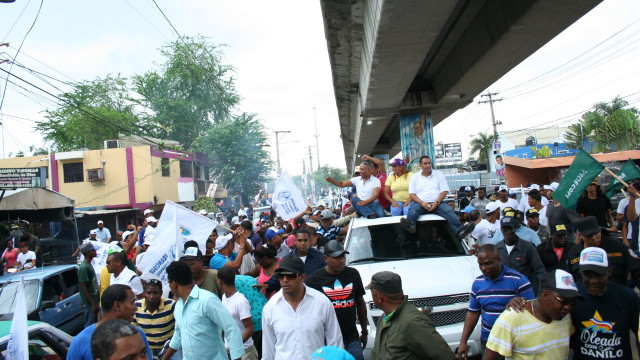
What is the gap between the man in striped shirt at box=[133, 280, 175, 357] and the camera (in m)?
5.04

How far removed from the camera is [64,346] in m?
4.27

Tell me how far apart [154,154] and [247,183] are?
1242 cm

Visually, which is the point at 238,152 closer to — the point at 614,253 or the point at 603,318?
the point at 614,253

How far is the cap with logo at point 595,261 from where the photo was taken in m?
3.40

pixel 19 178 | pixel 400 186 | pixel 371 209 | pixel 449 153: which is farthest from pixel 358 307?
pixel 449 153

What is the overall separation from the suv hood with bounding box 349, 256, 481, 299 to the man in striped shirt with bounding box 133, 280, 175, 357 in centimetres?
223

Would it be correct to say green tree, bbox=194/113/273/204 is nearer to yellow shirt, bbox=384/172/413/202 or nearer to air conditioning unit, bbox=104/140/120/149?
air conditioning unit, bbox=104/140/120/149

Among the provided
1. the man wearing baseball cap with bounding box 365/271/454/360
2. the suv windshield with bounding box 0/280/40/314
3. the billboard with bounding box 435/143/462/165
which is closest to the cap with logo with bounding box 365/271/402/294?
the man wearing baseball cap with bounding box 365/271/454/360

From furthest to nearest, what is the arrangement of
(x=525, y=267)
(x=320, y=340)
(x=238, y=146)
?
1. (x=238, y=146)
2. (x=525, y=267)
3. (x=320, y=340)

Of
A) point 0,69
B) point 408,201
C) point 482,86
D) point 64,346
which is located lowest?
point 64,346

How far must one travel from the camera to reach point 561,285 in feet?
10.3

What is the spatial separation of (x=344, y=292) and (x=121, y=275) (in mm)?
3296

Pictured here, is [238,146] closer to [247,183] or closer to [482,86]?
[247,183]

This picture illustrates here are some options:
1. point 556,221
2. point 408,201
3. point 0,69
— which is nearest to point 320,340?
point 408,201
